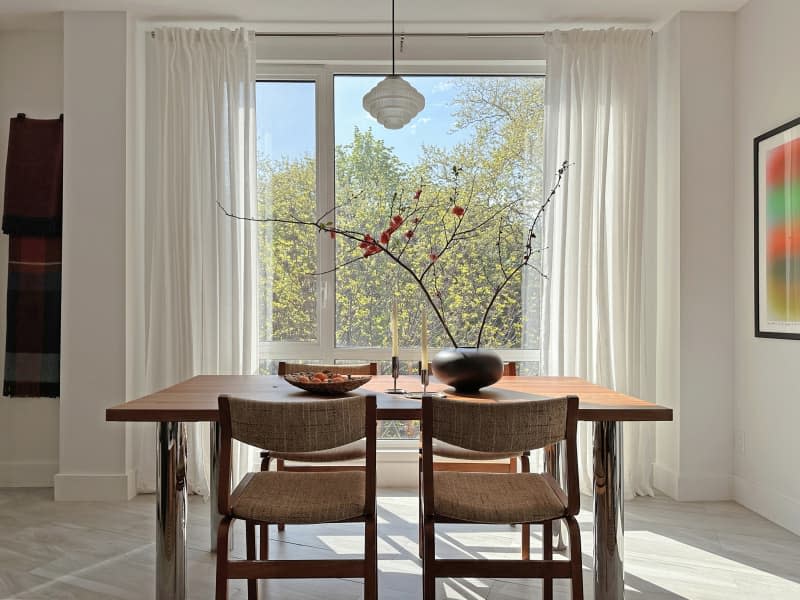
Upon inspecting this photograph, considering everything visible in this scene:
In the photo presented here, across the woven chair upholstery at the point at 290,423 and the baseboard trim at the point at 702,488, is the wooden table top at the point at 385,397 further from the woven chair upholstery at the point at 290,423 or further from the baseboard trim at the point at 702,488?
the baseboard trim at the point at 702,488

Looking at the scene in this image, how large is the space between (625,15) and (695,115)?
714mm

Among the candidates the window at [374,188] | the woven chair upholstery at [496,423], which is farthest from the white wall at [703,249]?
the woven chair upholstery at [496,423]

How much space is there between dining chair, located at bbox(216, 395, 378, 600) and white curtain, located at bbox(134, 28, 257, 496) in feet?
6.39

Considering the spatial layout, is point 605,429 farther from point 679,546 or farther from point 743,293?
point 743,293

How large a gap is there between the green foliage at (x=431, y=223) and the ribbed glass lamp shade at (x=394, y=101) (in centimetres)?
126

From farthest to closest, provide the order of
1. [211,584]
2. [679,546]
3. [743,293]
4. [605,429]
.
Result: [743,293] < [679,546] < [211,584] < [605,429]

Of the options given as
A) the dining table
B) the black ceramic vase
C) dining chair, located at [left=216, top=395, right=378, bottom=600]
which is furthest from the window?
dining chair, located at [left=216, top=395, right=378, bottom=600]

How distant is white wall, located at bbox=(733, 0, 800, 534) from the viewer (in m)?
3.17

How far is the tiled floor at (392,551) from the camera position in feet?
8.14

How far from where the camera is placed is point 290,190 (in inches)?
158

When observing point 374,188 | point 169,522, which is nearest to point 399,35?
point 374,188

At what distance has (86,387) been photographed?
3.70 meters

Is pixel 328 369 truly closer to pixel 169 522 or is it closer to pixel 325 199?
pixel 169 522

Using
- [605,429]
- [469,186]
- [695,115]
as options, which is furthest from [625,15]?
[605,429]
